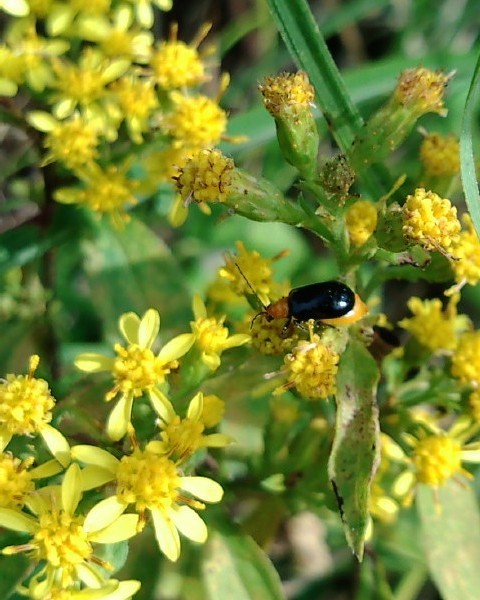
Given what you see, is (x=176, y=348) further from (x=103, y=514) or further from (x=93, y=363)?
(x=103, y=514)

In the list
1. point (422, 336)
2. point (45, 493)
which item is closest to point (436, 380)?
point (422, 336)

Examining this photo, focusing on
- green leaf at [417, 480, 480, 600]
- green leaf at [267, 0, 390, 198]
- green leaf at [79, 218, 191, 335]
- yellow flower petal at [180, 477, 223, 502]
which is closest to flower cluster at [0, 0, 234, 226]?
green leaf at [79, 218, 191, 335]

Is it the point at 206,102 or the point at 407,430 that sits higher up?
the point at 206,102

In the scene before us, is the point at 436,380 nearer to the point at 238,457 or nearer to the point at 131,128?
the point at 238,457

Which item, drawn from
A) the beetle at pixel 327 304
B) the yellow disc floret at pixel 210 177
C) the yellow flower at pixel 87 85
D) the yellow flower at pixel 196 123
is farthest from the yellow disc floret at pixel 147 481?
the yellow flower at pixel 87 85

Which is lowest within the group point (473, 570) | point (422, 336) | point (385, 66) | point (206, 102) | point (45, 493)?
point (473, 570)

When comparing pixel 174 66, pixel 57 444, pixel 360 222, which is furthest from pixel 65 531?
pixel 174 66

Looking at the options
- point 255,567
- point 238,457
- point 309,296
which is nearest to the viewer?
point 309,296
